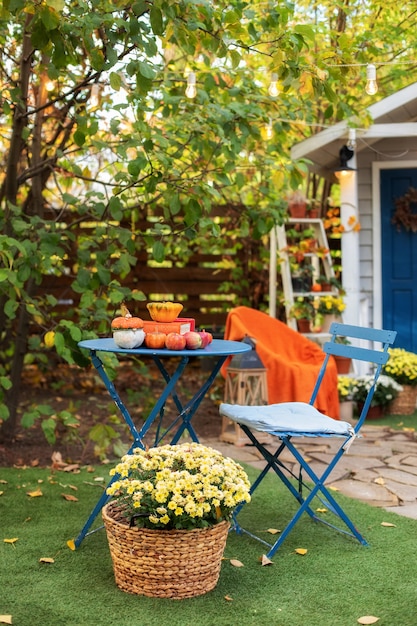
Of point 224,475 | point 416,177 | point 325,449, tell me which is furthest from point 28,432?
point 416,177

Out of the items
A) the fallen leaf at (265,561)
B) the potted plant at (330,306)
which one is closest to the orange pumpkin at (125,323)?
the fallen leaf at (265,561)

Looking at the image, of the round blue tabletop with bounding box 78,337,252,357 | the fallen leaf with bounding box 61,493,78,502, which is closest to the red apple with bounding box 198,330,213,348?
the round blue tabletop with bounding box 78,337,252,357

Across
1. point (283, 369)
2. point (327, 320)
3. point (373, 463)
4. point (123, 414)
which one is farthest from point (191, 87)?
point (327, 320)

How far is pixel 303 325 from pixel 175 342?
3924mm

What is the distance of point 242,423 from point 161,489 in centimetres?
81

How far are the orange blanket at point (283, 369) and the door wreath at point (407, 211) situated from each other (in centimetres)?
183

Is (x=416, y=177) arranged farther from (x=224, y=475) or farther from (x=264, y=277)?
(x=224, y=475)

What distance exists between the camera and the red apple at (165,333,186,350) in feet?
A: 11.5

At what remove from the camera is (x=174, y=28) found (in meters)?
3.81

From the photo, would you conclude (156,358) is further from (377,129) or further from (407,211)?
(407,211)

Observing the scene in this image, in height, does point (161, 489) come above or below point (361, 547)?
above

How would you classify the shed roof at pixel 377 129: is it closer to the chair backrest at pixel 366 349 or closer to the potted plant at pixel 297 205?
the potted plant at pixel 297 205

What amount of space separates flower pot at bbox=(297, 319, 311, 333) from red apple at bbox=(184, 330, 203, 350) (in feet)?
12.5

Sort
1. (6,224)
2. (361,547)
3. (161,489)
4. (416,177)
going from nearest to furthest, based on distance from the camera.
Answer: (161,489) < (361,547) < (6,224) < (416,177)
